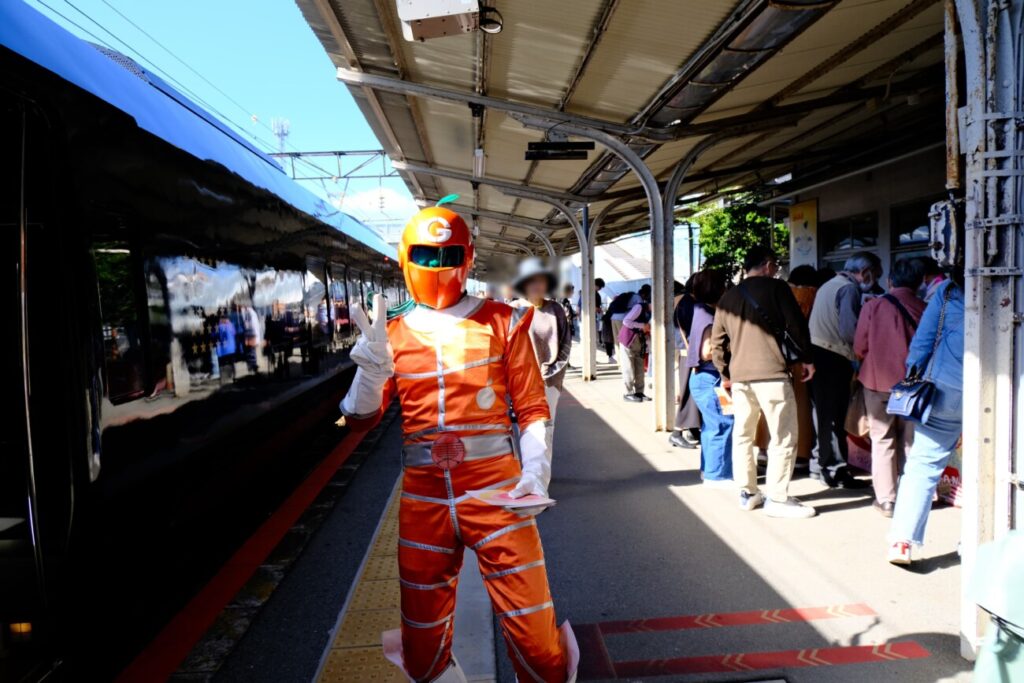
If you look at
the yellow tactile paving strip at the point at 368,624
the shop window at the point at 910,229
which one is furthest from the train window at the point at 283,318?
the shop window at the point at 910,229

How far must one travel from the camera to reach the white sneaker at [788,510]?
467 cm

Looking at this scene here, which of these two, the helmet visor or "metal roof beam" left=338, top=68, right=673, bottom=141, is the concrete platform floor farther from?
"metal roof beam" left=338, top=68, right=673, bottom=141

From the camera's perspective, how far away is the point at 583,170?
936cm

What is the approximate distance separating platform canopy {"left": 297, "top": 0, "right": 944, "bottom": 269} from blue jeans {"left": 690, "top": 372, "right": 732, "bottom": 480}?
2.28 meters

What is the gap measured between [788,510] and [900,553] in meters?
0.96

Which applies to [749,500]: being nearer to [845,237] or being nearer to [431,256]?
[431,256]

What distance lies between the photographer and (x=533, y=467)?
2260 mm

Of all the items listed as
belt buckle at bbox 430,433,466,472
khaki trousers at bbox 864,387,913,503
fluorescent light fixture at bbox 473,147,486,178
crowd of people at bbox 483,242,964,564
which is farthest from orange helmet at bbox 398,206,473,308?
fluorescent light fixture at bbox 473,147,486,178

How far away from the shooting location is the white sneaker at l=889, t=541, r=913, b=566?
3.73 metres

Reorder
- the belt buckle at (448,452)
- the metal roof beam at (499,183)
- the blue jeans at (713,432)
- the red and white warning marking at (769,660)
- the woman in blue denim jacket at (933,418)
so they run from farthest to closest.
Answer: the metal roof beam at (499,183), the blue jeans at (713,432), the woman in blue denim jacket at (933,418), the red and white warning marking at (769,660), the belt buckle at (448,452)

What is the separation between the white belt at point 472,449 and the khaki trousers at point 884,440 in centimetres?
323

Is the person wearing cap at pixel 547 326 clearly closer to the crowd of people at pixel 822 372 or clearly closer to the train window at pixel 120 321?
the crowd of people at pixel 822 372

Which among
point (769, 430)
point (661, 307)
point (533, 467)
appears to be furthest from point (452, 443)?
point (661, 307)

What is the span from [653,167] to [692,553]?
6395mm
